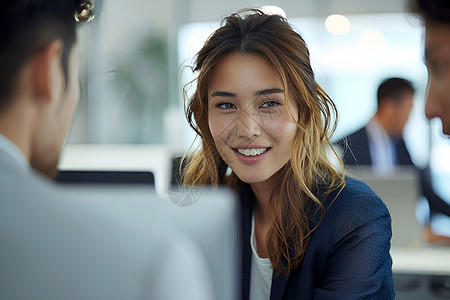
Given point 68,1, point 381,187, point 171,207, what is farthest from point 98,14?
point 381,187

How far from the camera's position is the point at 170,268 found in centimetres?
24

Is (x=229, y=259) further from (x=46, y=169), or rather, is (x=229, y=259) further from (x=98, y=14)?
(x=98, y=14)

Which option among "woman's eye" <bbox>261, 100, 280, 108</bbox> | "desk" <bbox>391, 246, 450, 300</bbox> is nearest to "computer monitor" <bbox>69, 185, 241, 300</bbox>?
"woman's eye" <bbox>261, 100, 280, 108</bbox>

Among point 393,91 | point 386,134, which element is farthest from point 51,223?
point 386,134

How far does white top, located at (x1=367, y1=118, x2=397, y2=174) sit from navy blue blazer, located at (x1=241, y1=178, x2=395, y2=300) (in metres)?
0.59

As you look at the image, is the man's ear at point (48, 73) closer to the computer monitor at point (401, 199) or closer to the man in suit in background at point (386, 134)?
the man in suit in background at point (386, 134)

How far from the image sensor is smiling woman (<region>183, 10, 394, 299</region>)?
20.2 inches

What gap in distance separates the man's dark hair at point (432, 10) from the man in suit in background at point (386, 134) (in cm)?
37

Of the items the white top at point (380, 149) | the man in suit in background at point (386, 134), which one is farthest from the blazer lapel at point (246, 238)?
the white top at point (380, 149)

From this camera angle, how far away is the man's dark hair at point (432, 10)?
362mm

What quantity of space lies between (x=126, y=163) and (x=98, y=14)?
1.10 ft

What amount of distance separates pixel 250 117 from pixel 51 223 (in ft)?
0.94

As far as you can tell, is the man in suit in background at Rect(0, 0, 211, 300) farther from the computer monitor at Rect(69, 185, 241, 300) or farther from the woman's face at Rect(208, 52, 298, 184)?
the woman's face at Rect(208, 52, 298, 184)

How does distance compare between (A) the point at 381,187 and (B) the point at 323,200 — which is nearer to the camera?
(B) the point at 323,200
